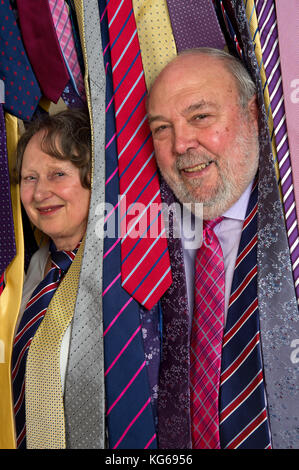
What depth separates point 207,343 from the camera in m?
1.27

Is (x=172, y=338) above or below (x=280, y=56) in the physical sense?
below

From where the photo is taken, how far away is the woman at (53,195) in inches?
57.9

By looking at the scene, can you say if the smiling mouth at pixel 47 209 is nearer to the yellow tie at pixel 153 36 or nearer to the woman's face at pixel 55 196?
the woman's face at pixel 55 196

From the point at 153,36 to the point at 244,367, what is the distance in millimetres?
956

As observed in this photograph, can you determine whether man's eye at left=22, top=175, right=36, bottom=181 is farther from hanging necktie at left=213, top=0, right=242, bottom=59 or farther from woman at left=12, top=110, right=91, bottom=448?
hanging necktie at left=213, top=0, right=242, bottom=59

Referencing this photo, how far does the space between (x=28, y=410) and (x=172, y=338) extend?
1.46ft

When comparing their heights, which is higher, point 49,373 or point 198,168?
point 198,168

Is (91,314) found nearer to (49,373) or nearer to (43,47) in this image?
(49,373)

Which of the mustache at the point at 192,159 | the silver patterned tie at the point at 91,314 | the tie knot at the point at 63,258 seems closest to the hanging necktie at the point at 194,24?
the silver patterned tie at the point at 91,314

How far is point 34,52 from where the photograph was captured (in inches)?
62.1

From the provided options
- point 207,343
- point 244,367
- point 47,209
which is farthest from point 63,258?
point 244,367

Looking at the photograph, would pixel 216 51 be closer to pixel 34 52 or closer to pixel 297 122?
pixel 297 122

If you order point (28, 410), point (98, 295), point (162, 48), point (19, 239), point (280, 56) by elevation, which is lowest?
point (28, 410)
